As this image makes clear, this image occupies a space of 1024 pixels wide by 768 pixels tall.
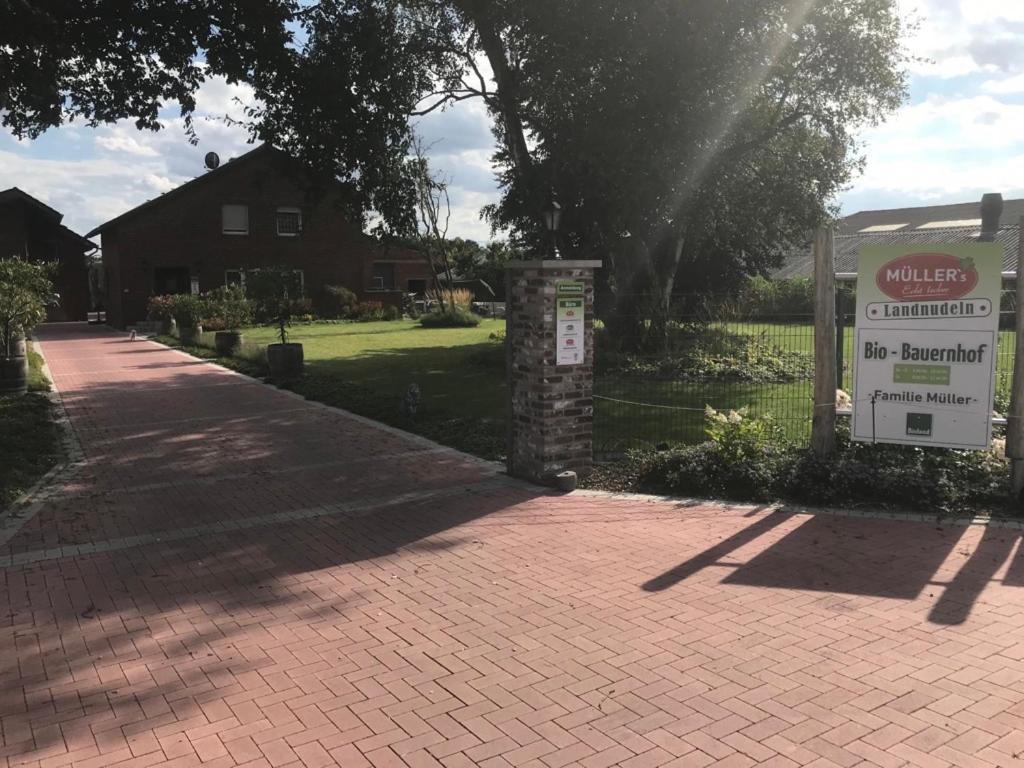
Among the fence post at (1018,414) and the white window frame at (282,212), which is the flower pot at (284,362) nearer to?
the fence post at (1018,414)

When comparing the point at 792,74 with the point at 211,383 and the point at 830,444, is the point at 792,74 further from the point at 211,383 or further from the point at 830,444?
the point at 211,383

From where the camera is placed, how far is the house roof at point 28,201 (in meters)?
38.6

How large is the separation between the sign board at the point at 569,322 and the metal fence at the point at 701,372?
144 cm

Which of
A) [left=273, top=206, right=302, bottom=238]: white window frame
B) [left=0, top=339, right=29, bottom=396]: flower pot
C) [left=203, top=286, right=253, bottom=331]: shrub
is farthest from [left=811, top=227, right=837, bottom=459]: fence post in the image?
[left=273, top=206, right=302, bottom=238]: white window frame

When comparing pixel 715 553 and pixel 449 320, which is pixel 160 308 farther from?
pixel 715 553

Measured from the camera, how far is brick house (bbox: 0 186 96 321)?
1538 inches

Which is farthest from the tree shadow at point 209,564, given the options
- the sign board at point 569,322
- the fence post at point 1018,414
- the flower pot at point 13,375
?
the flower pot at point 13,375

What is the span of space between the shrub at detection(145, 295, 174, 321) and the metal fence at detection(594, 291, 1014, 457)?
824 inches

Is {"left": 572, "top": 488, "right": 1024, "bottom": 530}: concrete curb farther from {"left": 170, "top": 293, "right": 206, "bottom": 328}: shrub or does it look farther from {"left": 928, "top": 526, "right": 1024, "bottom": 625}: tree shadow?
{"left": 170, "top": 293, "right": 206, "bottom": 328}: shrub

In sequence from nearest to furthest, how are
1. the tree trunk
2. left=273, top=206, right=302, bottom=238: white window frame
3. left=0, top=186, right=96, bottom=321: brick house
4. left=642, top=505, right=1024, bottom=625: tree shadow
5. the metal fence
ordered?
left=642, top=505, right=1024, bottom=625: tree shadow, the metal fence, the tree trunk, left=273, top=206, right=302, bottom=238: white window frame, left=0, top=186, right=96, bottom=321: brick house

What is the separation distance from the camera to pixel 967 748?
3.13 metres

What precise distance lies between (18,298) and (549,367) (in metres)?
11.3

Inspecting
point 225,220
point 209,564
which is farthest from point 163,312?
point 209,564

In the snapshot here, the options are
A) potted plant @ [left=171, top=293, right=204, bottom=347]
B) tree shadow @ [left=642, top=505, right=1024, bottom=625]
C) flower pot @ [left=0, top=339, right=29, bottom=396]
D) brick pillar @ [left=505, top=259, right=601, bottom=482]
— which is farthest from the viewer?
potted plant @ [left=171, top=293, right=204, bottom=347]
